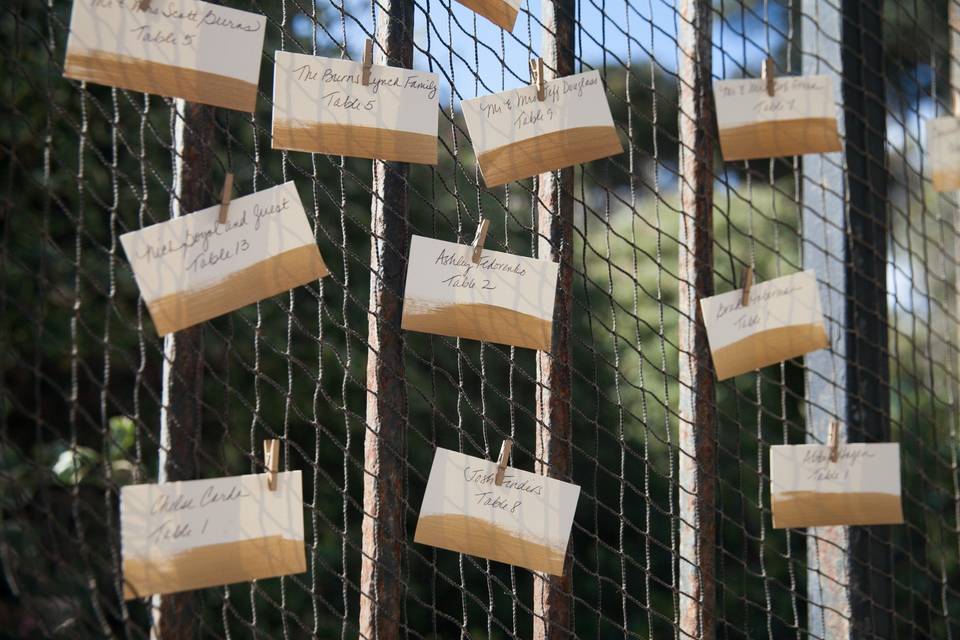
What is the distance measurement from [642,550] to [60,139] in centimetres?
194

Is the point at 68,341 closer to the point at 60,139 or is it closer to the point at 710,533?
the point at 60,139

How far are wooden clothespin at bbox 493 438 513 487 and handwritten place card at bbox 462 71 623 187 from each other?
240mm

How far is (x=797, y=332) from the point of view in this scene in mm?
→ 1054

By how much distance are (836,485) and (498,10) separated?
2.03 feet

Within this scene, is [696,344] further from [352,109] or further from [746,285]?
[352,109]

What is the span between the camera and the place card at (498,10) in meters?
→ 0.91

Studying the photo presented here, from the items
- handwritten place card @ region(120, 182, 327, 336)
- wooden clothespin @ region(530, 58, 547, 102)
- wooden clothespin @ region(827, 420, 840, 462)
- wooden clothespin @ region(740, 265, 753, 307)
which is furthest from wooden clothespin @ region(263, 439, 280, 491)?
wooden clothespin @ region(827, 420, 840, 462)

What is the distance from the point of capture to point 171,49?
774 mm

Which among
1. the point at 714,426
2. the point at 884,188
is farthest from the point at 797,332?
the point at 884,188

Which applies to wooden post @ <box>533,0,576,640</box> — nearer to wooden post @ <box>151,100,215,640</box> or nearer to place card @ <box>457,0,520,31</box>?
place card @ <box>457,0,520,31</box>

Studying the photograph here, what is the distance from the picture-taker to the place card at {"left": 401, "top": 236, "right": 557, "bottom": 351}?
862 mm

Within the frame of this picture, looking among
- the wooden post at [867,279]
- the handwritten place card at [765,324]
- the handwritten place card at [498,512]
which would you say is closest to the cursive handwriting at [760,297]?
the handwritten place card at [765,324]

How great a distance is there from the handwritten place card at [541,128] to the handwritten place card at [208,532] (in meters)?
0.34

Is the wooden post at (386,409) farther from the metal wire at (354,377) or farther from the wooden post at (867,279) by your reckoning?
the wooden post at (867,279)
